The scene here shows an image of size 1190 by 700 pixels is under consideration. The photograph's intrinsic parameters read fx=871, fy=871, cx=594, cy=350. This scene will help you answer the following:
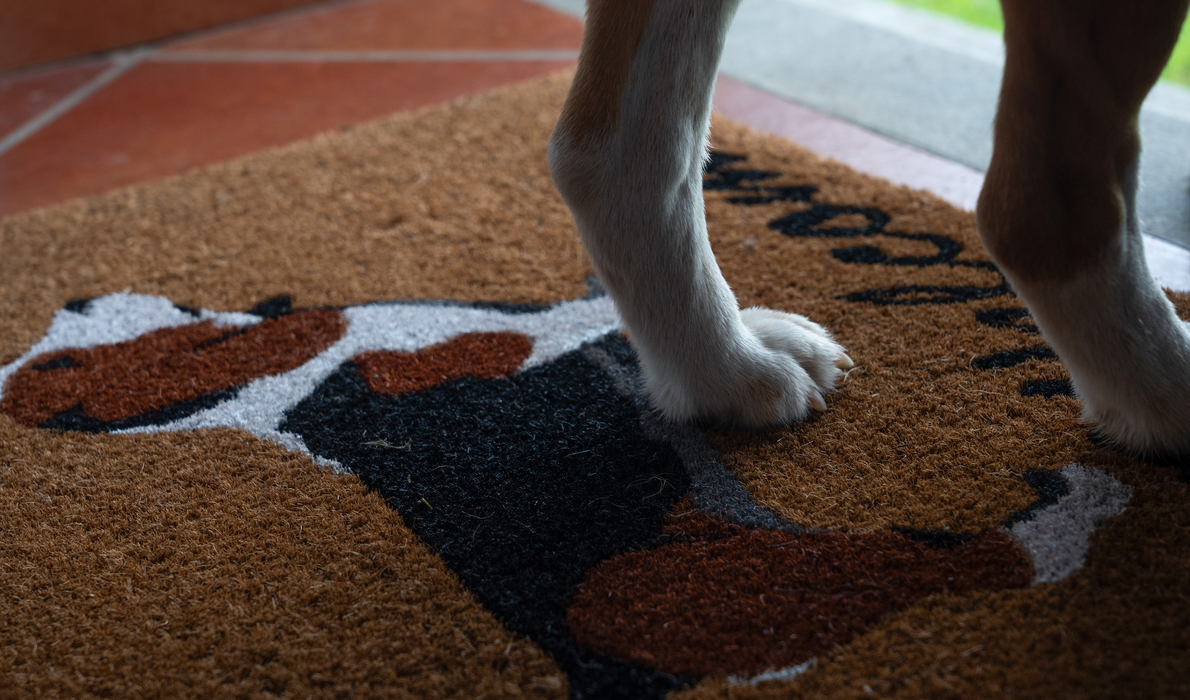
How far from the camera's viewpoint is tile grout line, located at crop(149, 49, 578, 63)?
2492 millimetres

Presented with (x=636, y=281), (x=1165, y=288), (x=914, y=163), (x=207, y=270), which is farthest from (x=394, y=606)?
(x=914, y=163)

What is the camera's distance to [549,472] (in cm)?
95

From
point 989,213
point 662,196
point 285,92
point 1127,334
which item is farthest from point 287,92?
point 1127,334

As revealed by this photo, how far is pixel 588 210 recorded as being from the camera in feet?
3.05

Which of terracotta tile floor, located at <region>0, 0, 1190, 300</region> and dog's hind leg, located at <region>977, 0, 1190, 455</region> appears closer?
dog's hind leg, located at <region>977, 0, 1190, 455</region>

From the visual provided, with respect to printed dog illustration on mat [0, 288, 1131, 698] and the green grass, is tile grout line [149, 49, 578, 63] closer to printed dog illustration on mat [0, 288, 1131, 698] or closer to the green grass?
the green grass

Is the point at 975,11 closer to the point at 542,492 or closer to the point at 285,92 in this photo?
the point at 285,92

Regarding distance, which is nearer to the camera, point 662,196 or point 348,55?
point 662,196

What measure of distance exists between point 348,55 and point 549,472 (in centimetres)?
217

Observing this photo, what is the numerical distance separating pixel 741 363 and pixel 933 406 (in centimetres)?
24

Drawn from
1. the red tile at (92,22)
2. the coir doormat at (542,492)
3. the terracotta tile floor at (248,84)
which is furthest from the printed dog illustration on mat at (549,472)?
the red tile at (92,22)

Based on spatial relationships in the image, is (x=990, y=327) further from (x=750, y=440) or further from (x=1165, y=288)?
(x=750, y=440)

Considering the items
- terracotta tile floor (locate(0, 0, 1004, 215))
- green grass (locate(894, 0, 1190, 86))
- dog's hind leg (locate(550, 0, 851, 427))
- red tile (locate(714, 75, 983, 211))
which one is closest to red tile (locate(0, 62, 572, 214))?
terracotta tile floor (locate(0, 0, 1004, 215))

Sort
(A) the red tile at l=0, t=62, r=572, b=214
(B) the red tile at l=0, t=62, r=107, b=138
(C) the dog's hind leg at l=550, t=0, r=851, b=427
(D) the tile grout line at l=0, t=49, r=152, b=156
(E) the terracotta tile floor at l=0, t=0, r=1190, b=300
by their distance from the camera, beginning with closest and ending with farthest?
(C) the dog's hind leg at l=550, t=0, r=851, b=427, (E) the terracotta tile floor at l=0, t=0, r=1190, b=300, (A) the red tile at l=0, t=62, r=572, b=214, (D) the tile grout line at l=0, t=49, r=152, b=156, (B) the red tile at l=0, t=62, r=107, b=138
